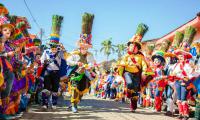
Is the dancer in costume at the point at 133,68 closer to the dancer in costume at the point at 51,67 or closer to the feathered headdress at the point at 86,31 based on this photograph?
the feathered headdress at the point at 86,31

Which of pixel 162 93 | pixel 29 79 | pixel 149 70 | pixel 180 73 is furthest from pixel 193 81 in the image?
pixel 29 79

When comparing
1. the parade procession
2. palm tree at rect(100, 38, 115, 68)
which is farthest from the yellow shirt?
palm tree at rect(100, 38, 115, 68)

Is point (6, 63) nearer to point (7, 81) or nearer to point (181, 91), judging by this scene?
point (7, 81)

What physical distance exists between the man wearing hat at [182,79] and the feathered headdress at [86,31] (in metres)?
2.46

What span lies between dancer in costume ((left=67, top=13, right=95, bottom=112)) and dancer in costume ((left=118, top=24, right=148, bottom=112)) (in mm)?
1005

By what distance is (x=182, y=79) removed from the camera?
8.98m

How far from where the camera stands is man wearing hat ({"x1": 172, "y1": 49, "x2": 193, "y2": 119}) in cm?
883

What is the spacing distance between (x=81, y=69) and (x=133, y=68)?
161cm

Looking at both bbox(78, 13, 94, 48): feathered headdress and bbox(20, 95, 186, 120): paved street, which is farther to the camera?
bbox(78, 13, 94, 48): feathered headdress

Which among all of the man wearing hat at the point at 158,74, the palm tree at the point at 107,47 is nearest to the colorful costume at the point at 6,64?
the man wearing hat at the point at 158,74

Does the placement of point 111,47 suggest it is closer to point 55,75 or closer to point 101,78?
point 101,78

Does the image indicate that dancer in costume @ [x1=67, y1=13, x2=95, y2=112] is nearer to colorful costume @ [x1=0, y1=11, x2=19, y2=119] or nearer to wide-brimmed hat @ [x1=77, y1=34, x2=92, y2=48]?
wide-brimmed hat @ [x1=77, y1=34, x2=92, y2=48]

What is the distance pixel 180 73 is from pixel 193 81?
502 millimetres

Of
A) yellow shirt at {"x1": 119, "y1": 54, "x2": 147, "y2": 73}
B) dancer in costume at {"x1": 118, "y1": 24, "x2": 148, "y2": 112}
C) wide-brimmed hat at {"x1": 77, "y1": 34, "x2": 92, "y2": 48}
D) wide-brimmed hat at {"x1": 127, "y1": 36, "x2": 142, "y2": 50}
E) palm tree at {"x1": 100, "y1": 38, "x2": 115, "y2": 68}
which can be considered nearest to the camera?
wide-brimmed hat at {"x1": 77, "y1": 34, "x2": 92, "y2": 48}
